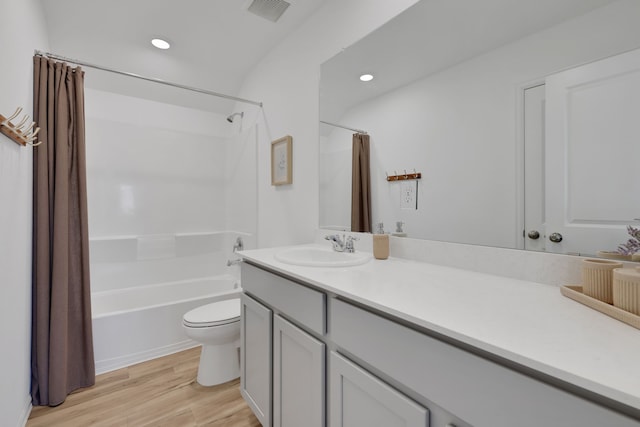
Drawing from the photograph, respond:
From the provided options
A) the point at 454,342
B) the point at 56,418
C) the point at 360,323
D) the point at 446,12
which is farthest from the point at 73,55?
the point at 454,342

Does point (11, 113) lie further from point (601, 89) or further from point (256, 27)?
point (601, 89)

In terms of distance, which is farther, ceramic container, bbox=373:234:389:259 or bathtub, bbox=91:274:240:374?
bathtub, bbox=91:274:240:374

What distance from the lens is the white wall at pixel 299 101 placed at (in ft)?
5.56

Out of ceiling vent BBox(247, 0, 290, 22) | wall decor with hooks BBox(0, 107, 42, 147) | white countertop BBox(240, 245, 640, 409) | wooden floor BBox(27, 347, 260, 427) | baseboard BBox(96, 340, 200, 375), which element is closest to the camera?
white countertop BBox(240, 245, 640, 409)

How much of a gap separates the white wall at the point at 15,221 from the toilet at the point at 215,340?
2.55 feet

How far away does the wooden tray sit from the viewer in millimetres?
606

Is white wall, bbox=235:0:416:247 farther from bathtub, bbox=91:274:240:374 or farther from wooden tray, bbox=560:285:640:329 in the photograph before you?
wooden tray, bbox=560:285:640:329

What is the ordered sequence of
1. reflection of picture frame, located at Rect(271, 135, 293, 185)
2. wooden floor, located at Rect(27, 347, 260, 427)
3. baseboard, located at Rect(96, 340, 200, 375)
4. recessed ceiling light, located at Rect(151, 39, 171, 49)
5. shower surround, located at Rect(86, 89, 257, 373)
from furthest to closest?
shower surround, located at Rect(86, 89, 257, 373) < recessed ceiling light, located at Rect(151, 39, 171, 49) < reflection of picture frame, located at Rect(271, 135, 293, 185) < baseboard, located at Rect(96, 340, 200, 375) < wooden floor, located at Rect(27, 347, 260, 427)

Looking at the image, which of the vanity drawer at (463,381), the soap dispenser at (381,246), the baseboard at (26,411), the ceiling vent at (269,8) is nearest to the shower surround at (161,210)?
the baseboard at (26,411)

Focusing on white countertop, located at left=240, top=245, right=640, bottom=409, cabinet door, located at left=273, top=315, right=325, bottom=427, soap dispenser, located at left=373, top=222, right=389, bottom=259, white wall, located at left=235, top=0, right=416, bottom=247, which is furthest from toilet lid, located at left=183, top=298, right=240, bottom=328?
soap dispenser, located at left=373, top=222, right=389, bottom=259

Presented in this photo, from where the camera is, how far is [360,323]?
→ 0.85 m

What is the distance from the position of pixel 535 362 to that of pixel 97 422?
2.10 m

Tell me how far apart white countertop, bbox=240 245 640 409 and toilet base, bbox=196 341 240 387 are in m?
1.19

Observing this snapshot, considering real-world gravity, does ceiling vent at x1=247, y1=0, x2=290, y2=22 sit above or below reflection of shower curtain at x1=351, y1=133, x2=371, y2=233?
above
